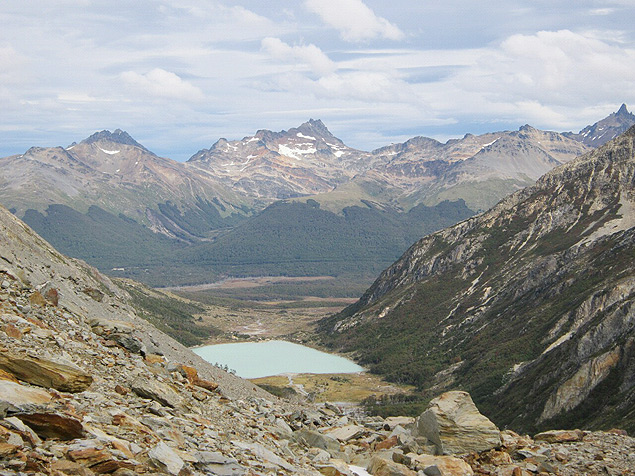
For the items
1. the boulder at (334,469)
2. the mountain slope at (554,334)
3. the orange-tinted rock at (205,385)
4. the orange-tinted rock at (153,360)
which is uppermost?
the orange-tinted rock at (153,360)

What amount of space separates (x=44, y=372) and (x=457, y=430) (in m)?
23.2

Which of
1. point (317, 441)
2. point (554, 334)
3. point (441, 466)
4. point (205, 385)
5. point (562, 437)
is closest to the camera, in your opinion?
point (441, 466)

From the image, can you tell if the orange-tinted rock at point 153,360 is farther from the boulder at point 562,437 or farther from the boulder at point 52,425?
the boulder at point 562,437

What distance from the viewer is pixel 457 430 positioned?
125 ft

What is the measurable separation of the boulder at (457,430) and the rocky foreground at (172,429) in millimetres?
61

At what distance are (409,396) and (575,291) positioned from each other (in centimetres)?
4458

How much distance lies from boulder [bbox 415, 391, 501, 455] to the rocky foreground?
0.20ft

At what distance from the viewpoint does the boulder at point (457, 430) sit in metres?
37.5

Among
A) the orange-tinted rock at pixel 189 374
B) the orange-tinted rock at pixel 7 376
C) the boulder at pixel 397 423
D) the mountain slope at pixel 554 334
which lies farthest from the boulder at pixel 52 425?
the mountain slope at pixel 554 334

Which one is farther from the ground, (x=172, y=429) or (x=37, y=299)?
(x=37, y=299)

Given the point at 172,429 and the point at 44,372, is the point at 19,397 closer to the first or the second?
the point at 44,372

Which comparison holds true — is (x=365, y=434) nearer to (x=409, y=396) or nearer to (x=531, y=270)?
(x=409, y=396)

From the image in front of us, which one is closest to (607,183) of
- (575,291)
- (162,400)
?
(575,291)

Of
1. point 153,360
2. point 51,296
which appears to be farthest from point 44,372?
point 51,296
